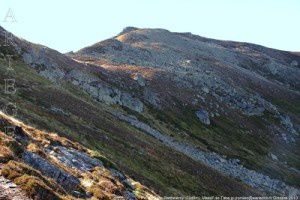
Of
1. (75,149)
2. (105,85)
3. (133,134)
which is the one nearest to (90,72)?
(105,85)

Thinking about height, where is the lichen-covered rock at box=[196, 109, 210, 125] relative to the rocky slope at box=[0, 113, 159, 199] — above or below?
below

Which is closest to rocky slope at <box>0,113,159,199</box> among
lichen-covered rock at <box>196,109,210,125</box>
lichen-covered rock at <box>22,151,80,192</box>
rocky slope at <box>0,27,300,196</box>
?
lichen-covered rock at <box>22,151,80,192</box>

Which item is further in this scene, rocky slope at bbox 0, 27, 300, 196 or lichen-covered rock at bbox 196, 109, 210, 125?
lichen-covered rock at bbox 196, 109, 210, 125

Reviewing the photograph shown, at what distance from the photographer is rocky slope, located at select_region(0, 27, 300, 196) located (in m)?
49.5

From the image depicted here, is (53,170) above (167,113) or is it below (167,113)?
above

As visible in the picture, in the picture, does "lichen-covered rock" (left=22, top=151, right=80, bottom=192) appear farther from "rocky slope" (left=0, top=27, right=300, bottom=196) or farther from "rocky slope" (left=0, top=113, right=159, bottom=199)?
"rocky slope" (left=0, top=27, right=300, bottom=196)

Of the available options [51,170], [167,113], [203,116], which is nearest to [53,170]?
[51,170]

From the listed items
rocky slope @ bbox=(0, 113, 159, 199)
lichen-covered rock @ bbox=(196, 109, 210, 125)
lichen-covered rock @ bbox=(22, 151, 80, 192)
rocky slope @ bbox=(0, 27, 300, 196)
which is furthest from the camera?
lichen-covered rock @ bbox=(196, 109, 210, 125)

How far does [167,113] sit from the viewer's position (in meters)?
88.9

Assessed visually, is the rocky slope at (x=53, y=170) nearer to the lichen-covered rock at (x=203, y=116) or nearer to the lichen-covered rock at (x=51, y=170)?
the lichen-covered rock at (x=51, y=170)

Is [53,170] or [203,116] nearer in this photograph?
[53,170]

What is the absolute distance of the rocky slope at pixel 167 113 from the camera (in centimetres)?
4947

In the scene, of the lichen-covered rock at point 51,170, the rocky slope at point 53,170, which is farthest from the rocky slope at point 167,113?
the rocky slope at point 53,170

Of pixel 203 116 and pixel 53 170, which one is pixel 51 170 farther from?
pixel 203 116
